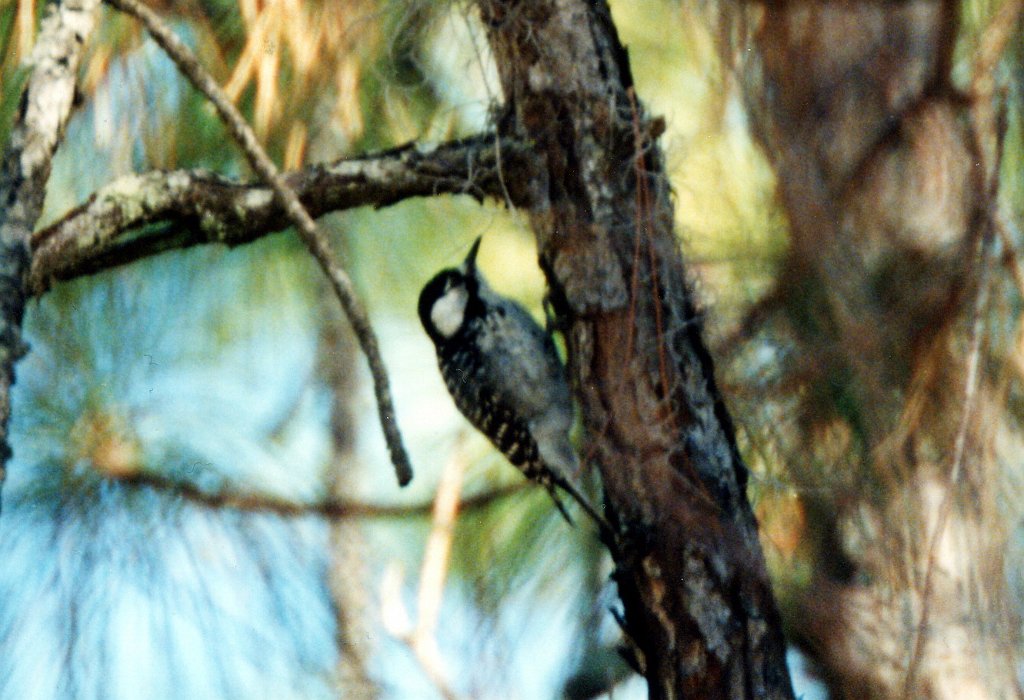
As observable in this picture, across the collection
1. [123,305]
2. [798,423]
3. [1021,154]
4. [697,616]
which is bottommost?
[697,616]

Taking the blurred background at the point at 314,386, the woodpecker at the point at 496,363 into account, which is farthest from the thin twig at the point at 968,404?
the woodpecker at the point at 496,363

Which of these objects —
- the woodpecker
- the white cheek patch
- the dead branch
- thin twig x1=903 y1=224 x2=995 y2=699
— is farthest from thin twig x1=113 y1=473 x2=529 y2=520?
thin twig x1=903 y1=224 x2=995 y2=699

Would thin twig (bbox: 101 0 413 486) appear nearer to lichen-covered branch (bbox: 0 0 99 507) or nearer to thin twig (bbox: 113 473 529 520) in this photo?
lichen-covered branch (bbox: 0 0 99 507)

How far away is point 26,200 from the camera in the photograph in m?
1.18

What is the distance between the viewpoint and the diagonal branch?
167cm

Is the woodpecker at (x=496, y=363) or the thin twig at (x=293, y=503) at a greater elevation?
the woodpecker at (x=496, y=363)

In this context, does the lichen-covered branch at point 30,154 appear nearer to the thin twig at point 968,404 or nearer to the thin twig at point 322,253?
the thin twig at point 322,253

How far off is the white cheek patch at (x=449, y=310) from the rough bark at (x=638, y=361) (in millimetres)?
604

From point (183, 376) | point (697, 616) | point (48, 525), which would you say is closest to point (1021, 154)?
point (697, 616)

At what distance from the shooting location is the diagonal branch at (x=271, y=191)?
1.67 m

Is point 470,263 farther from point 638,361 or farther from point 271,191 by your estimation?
point 638,361

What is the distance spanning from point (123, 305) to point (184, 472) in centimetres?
29

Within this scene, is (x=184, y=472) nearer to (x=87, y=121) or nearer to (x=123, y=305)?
(x=123, y=305)

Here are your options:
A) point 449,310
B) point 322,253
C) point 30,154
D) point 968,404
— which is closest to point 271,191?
point 322,253
